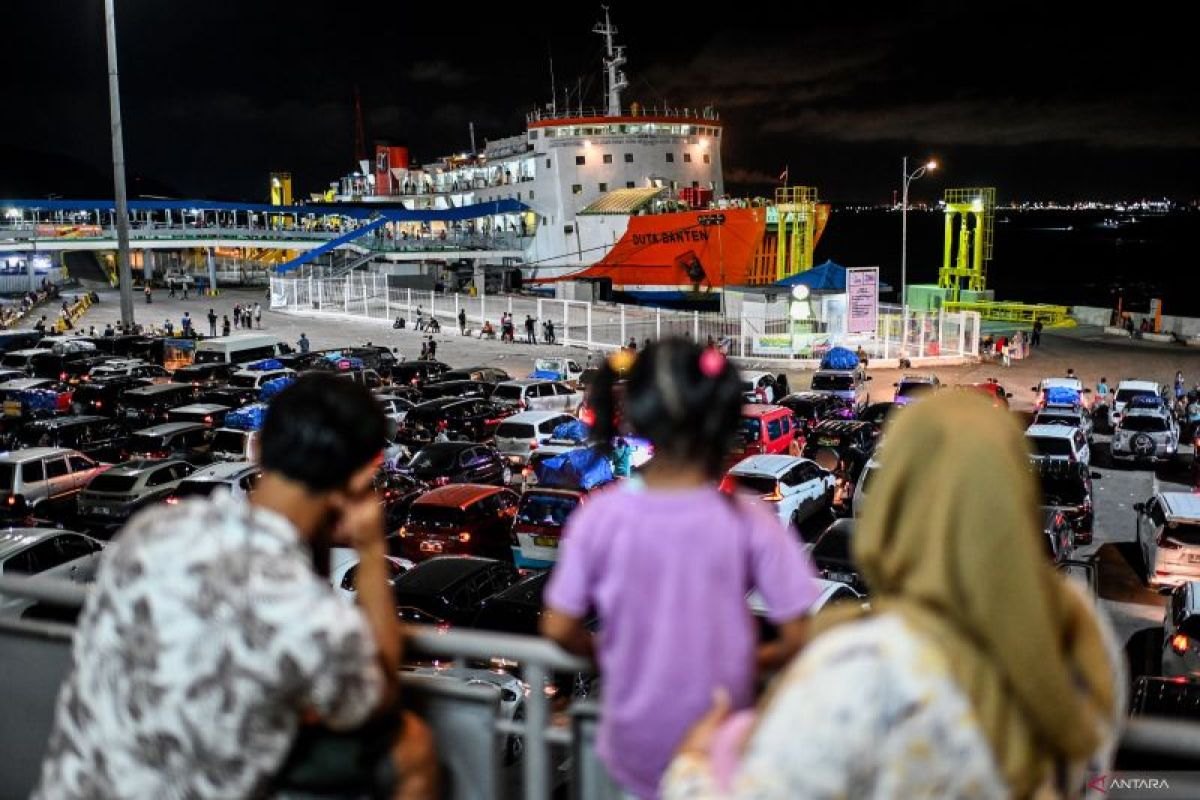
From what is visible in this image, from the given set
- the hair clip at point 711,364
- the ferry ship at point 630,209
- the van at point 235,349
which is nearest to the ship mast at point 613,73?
the ferry ship at point 630,209

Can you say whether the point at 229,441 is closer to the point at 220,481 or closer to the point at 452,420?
the point at 220,481

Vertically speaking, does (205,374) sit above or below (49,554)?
above

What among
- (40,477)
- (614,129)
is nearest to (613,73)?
(614,129)

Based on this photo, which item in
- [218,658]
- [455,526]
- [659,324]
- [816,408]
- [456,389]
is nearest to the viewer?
[218,658]

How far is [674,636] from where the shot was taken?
2275 millimetres

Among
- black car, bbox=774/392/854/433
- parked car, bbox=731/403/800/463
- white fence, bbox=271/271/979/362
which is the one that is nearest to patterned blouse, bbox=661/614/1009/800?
parked car, bbox=731/403/800/463

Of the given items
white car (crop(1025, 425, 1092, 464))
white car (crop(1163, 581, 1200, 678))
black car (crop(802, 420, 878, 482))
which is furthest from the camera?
black car (crop(802, 420, 878, 482))

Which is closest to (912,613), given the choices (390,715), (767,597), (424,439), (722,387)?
(767,597)

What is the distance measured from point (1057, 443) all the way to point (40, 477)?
672 inches

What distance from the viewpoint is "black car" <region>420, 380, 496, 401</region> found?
24.3m

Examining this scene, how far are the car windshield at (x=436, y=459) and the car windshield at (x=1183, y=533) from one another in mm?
10617

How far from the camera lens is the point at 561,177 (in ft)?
192

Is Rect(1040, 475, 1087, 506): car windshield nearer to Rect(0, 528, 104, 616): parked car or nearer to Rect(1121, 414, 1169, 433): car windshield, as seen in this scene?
Rect(1121, 414, 1169, 433): car windshield

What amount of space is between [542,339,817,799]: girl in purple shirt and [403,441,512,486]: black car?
14447mm
